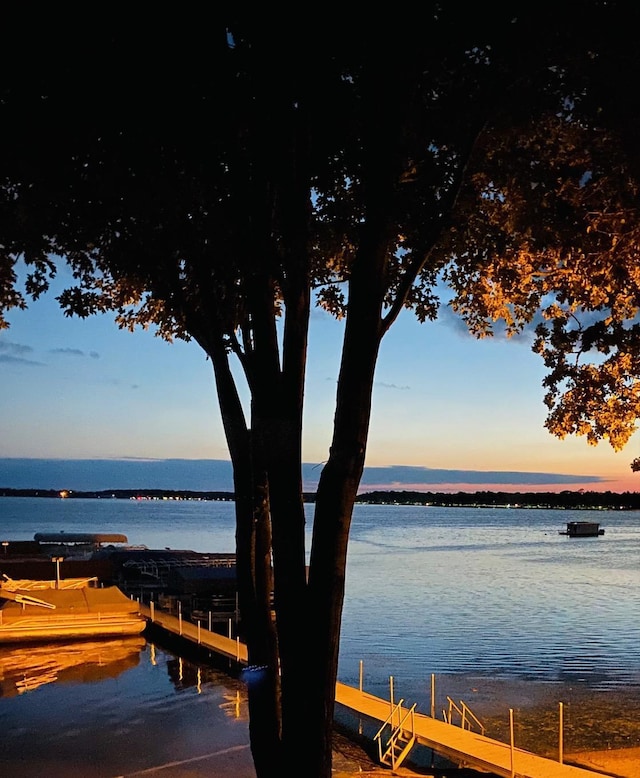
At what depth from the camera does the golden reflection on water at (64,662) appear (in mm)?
19297

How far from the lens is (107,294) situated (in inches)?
402

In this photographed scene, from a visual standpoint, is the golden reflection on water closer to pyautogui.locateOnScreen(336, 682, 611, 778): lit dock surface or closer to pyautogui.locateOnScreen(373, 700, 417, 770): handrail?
pyautogui.locateOnScreen(336, 682, 611, 778): lit dock surface

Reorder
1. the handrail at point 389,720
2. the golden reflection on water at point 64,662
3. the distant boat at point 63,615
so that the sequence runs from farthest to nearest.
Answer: the distant boat at point 63,615 < the golden reflection on water at point 64,662 < the handrail at point 389,720

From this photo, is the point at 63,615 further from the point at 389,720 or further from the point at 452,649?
the point at 452,649

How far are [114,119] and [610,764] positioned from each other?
12755 millimetres

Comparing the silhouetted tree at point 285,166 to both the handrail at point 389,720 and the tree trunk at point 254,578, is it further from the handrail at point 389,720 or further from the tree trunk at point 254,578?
the handrail at point 389,720

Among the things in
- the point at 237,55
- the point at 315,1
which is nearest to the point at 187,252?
the point at 237,55

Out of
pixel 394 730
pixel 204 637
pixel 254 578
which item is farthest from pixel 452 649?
pixel 254 578

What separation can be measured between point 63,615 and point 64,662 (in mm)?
2714

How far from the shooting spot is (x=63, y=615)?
78.8 feet

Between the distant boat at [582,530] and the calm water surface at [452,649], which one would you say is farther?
the distant boat at [582,530]

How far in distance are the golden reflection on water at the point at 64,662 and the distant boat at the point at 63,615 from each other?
0.28 m

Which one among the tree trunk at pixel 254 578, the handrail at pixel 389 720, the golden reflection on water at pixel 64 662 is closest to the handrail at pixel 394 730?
the handrail at pixel 389 720

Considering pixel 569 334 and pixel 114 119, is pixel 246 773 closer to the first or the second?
pixel 569 334
